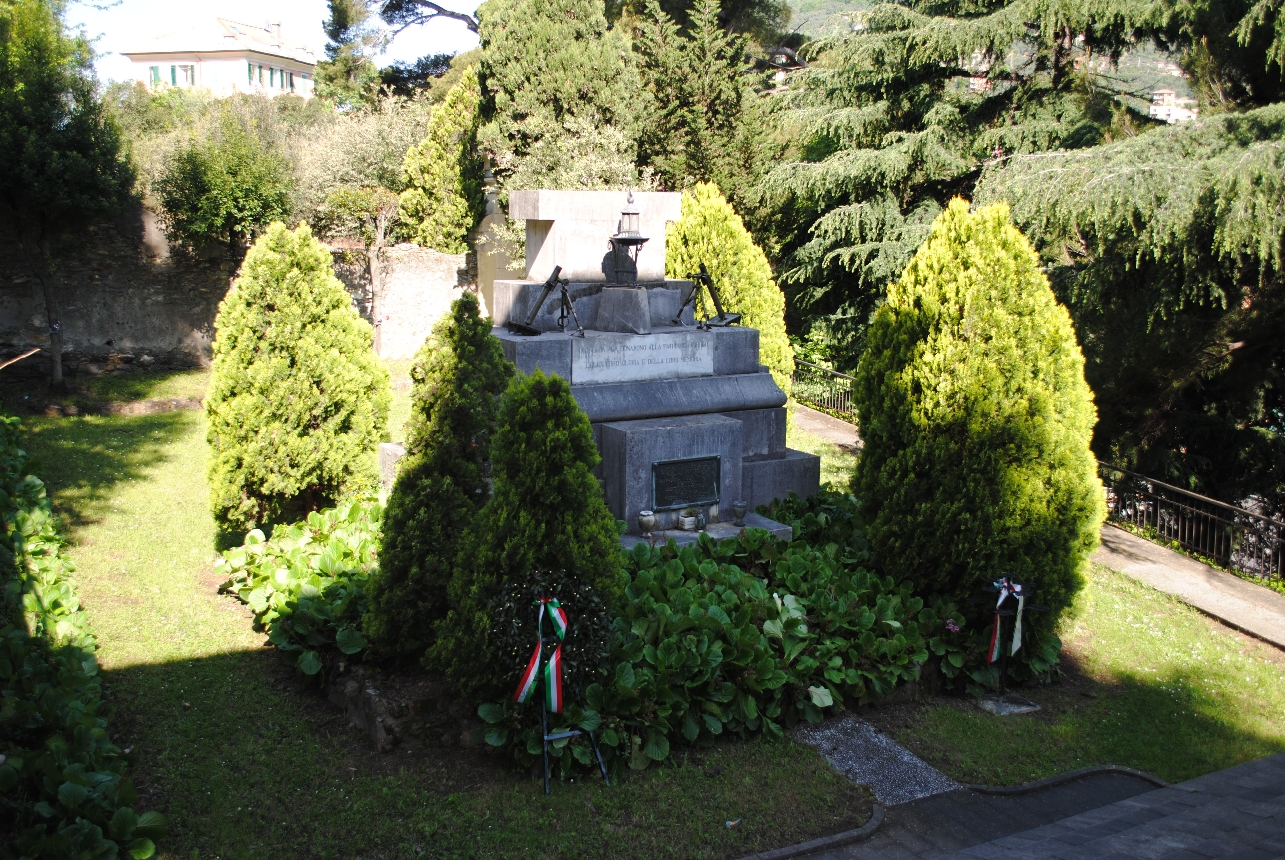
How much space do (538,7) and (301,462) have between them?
49.6 feet

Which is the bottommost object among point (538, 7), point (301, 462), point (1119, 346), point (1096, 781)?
point (1096, 781)

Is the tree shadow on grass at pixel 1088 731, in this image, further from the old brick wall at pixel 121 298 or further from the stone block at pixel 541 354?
the old brick wall at pixel 121 298

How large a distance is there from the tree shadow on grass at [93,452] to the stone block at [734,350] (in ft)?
20.8

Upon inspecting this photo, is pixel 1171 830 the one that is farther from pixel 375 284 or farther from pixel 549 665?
pixel 375 284

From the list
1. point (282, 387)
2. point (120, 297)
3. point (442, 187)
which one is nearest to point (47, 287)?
point (120, 297)

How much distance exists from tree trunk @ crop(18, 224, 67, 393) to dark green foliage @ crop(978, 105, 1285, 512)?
13095mm

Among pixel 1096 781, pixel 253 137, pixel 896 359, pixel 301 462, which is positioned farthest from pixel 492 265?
pixel 1096 781

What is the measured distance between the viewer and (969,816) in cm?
527

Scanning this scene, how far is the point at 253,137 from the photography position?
16266 mm

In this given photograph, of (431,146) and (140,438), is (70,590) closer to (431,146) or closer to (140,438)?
(140,438)

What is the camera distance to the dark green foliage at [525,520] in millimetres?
5188

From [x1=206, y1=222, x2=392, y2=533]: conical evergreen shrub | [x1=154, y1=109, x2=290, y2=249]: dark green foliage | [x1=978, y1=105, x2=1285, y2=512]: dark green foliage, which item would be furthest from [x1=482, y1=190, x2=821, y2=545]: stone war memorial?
[x1=154, y1=109, x2=290, y2=249]: dark green foliage

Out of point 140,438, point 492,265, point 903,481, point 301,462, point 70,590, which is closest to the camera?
point 70,590

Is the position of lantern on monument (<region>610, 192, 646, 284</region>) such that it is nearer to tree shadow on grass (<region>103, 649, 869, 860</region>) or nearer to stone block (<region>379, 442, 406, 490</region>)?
stone block (<region>379, 442, 406, 490</region>)
